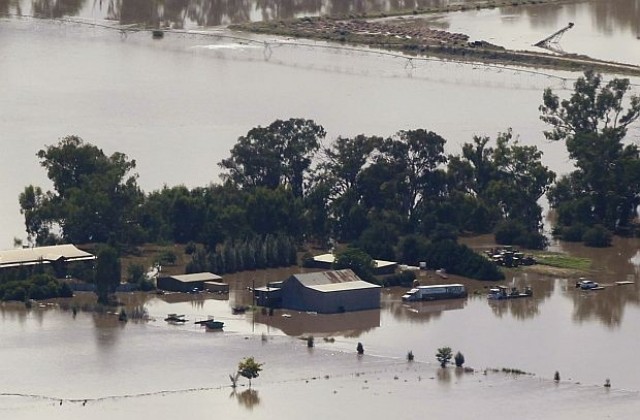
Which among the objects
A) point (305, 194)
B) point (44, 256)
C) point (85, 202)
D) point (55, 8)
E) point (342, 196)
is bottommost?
point (44, 256)

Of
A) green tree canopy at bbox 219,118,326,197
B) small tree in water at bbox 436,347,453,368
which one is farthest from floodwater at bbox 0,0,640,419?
green tree canopy at bbox 219,118,326,197

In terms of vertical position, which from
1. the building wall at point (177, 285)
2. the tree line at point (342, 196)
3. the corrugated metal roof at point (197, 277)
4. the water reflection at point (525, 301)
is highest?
the tree line at point (342, 196)

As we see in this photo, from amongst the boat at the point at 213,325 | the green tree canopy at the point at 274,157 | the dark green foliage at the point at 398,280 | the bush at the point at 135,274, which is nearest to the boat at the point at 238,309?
the boat at the point at 213,325

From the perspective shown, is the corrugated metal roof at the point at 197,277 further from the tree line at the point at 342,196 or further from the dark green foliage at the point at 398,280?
the dark green foliage at the point at 398,280

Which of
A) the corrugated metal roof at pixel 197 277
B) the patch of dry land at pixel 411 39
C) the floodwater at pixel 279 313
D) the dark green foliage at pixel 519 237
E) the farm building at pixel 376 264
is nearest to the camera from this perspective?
the floodwater at pixel 279 313

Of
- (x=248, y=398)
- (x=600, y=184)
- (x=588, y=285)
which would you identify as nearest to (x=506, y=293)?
(x=588, y=285)

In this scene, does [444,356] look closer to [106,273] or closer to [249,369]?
[249,369]

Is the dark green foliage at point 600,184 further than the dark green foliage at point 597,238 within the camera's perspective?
Yes

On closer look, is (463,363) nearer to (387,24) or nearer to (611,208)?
(611,208)
